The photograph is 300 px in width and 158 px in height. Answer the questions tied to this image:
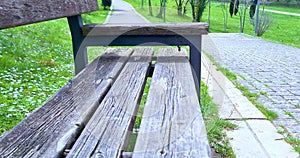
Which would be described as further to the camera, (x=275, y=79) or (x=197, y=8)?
(x=197, y=8)

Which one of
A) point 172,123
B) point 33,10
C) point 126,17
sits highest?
point 33,10

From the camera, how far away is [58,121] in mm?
1026

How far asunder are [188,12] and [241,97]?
11188mm

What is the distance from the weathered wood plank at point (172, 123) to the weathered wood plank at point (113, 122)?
0.18 feet

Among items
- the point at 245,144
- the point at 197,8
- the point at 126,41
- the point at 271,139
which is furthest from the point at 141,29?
the point at 197,8

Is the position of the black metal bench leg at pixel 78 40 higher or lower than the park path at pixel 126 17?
higher

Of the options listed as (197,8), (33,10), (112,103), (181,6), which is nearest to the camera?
(112,103)

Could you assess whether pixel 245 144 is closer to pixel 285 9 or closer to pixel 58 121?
pixel 58 121

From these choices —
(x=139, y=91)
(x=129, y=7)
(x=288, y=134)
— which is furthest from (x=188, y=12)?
(x=139, y=91)

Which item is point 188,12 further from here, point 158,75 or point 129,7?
point 158,75

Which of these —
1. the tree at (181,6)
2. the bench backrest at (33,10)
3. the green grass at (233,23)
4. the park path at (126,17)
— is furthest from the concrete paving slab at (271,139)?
the tree at (181,6)

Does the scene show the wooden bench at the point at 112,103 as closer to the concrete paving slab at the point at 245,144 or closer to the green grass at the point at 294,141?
the concrete paving slab at the point at 245,144

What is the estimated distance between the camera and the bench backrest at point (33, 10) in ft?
3.46

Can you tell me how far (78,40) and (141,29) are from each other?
0.39 metres
